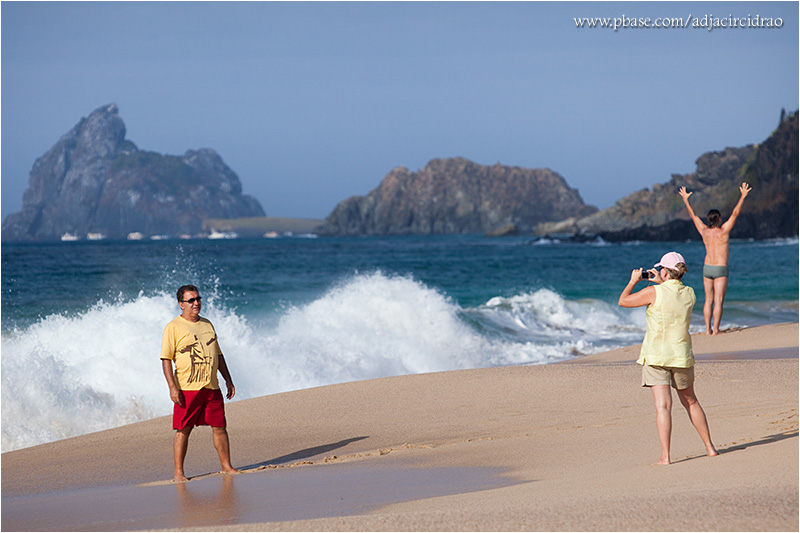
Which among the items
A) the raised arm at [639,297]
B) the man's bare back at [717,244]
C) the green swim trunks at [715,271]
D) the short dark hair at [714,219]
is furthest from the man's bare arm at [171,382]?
the green swim trunks at [715,271]

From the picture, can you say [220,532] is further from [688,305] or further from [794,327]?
[794,327]

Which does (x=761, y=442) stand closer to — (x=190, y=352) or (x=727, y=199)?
(x=190, y=352)

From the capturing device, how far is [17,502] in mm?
5262

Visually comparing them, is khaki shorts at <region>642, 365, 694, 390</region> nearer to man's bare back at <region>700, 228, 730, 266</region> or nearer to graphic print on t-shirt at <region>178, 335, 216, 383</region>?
graphic print on t-shirt at <region>178, 335, 216, 383</region>

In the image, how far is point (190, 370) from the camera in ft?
18.7

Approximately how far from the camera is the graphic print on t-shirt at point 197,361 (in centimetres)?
570

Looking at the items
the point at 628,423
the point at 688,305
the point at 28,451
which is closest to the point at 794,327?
the point at 628,423

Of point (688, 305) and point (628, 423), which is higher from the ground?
point (688, 305)

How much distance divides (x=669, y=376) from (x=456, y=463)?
1700 mm

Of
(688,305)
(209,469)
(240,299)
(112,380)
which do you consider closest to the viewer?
(688,305)

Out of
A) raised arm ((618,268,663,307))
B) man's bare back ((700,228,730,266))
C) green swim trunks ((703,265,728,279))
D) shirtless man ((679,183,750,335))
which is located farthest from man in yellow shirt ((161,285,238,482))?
green swim trunks ((703,265,728,279))

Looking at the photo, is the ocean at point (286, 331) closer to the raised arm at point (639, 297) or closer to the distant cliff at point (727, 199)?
the raised arm at point (639, 297)

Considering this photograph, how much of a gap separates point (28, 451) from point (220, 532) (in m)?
4.00

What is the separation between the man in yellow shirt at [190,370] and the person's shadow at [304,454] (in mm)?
662
